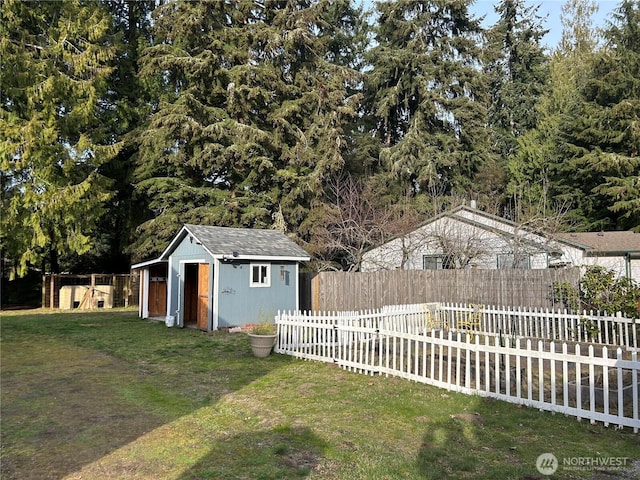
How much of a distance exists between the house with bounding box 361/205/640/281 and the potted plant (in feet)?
36.8

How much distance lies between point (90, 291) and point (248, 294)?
12.7 meters

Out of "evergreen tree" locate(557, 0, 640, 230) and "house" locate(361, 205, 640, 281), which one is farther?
"evergreen tree" locate(557, 0, 640, 230)

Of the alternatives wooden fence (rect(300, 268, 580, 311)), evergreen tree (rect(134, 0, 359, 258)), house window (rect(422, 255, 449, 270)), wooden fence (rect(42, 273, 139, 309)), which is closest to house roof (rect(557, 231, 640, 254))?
house window (rect(422, 255, 449, 270))

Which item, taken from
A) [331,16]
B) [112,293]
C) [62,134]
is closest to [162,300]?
[112,293]

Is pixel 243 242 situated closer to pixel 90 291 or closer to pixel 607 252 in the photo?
pixel 90 291

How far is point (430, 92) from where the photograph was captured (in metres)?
31.0

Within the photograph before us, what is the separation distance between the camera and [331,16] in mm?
33750

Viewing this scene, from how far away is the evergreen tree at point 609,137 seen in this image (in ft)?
90.1

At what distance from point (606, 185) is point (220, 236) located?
24172mm

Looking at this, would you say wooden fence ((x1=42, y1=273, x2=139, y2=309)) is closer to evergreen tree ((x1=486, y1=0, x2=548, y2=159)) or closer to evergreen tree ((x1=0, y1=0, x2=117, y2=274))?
evergreen tree ((x1=0, y1=0, x2=117, y2=274))

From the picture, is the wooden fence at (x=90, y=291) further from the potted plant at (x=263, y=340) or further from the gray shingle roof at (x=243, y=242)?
the potted plant at (x=263, y=340)

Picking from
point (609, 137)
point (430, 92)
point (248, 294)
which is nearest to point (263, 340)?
point (248, 294)

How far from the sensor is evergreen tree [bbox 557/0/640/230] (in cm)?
2745

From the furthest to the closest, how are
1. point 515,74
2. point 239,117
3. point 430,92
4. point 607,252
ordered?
point 515,74 → point 430,92 → point 239,117 → point 607,252
